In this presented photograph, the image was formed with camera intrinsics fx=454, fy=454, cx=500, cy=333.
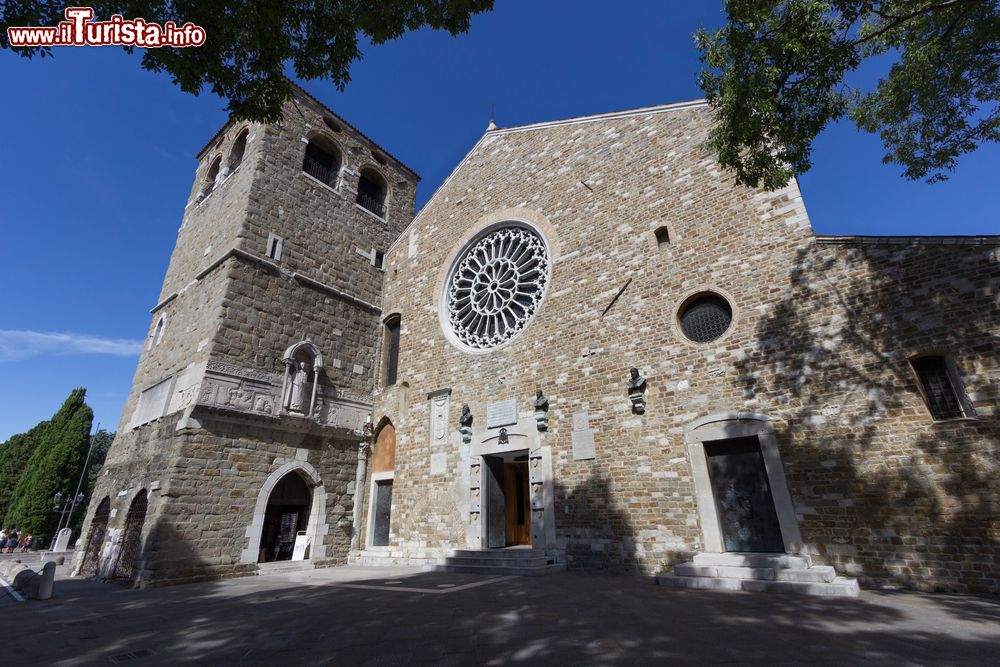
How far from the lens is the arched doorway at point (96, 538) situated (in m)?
11.0

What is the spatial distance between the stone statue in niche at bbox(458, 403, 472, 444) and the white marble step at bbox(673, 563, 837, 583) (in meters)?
5.25

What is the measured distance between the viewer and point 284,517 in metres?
10.8

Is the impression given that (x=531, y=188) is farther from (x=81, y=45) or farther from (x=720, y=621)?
(x=720, y=621)

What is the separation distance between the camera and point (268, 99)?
5.81m

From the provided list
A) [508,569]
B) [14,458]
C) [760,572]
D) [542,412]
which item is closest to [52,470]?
[14,458]

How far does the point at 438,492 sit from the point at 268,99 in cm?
861

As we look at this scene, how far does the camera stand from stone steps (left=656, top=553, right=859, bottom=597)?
18.6 ft

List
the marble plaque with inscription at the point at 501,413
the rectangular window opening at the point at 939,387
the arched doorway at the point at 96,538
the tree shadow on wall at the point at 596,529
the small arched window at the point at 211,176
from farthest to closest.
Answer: the small arched window at the point at 211,176 < the arched doorway at the point at 96,538 < the marble plaque with inscription at the point at 501,413 < the tree shadow on wall at the point at 596,529 < the rectangular window opening at the point at 939,387

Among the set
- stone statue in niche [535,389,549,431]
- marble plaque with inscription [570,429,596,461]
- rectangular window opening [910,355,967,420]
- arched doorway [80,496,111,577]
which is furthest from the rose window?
arched doorway [80,496,111,577]

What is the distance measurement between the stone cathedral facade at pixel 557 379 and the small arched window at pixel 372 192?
72cm

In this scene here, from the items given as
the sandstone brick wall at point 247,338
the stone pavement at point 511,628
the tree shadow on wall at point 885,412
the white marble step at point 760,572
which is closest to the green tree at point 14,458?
the sandstone brick wall at point 247,338

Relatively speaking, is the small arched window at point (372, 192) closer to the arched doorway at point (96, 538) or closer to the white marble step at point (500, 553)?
the arched doorway at point (96, 538)

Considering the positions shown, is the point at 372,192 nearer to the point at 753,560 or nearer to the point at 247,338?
the point at 247,338

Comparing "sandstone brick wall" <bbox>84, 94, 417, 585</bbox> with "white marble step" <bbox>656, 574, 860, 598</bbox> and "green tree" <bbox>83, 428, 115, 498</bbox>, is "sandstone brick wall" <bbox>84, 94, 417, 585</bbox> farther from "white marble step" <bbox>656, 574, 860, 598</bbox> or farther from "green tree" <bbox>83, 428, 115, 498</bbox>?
"green tree" <bbox>83, 428, 115, 498</bbox>
